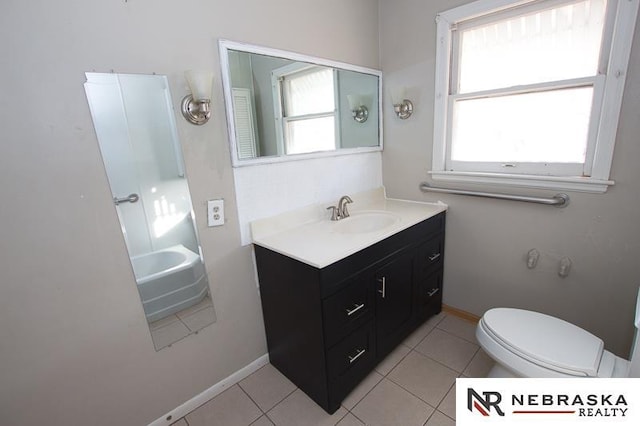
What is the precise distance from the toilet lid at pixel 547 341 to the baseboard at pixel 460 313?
65 centimetres

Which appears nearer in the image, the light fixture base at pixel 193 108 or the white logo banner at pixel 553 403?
the white logo banner at pixel 553 403

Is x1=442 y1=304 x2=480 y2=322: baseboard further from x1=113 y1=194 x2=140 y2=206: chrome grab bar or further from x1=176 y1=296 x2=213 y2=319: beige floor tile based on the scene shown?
x1=113 y1=194 x2=140 y2=206: chrome grab bar

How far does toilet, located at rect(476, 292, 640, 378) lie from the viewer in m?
1.10

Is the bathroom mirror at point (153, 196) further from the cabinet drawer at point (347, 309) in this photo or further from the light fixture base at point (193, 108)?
the cabinet drawer at point (347, 309)

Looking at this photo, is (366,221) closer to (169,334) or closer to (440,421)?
(440,421)

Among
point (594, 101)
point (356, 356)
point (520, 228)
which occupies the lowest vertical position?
point (356, 356)

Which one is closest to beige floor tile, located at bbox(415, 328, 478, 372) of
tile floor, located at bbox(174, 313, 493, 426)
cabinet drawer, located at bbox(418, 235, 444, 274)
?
tile floor, located at bbox(174, 313, 493, 426)

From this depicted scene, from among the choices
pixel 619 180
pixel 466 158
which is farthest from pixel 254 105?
pixel 619 180

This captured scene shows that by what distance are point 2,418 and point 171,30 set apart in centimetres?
158

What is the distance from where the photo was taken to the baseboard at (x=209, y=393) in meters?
1.43

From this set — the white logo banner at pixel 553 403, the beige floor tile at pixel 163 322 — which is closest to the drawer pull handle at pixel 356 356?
the white logo banner at pixel 553 403

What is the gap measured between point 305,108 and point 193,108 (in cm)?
68

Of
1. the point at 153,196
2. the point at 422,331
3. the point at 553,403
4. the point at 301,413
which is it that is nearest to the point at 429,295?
the point at 422,331

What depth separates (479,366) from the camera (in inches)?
66.1
